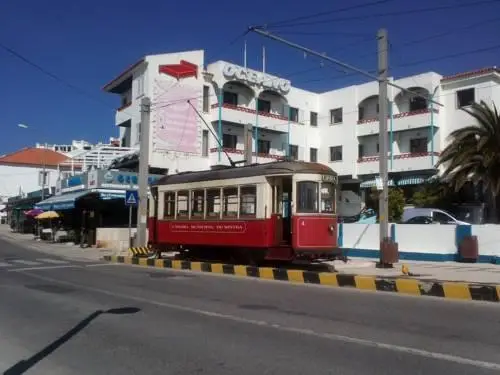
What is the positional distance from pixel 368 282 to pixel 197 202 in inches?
321

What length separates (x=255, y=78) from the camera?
42.2 meters

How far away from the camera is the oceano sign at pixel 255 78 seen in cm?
4073

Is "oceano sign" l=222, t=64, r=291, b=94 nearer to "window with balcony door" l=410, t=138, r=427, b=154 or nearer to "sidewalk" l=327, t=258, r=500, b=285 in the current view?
"window with balcony door" l=410, t=138, r=427, b=154

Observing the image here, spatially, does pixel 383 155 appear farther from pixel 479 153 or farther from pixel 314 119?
pixel 314 119

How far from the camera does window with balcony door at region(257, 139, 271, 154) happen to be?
44.4m

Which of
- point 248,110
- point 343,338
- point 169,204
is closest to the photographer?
point 343,338

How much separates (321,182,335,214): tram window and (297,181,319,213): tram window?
0.31 metres

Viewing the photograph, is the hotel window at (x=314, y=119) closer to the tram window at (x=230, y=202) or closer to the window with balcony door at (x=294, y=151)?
the window with balcony door at (x=294, y=151)

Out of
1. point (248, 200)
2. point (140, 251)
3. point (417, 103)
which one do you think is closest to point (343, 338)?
point (248, 200)

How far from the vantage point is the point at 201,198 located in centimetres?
2077

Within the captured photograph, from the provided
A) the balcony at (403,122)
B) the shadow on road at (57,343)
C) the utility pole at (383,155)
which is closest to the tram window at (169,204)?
the utility pole at (383,155)

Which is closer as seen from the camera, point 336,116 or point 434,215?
point 434,215

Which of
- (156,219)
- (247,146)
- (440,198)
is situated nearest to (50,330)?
(156,219)

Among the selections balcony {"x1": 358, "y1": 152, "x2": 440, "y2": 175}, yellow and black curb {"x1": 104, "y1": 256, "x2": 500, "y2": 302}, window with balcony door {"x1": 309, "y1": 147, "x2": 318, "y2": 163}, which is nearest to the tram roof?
yellow and black curb {"x1": 104, "y1": 256, "x2": 500, "y2": 302}
